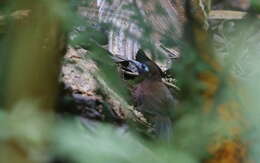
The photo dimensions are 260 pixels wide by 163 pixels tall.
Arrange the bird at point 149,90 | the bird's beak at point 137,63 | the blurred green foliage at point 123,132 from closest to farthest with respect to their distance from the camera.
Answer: the blurred green foliage at point 123,132 < the bird at point 149,90 < the bird's beak at point 137,63

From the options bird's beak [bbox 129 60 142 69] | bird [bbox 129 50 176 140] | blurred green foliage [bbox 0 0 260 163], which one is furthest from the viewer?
bird's beak [bbox 129 60 142 69]

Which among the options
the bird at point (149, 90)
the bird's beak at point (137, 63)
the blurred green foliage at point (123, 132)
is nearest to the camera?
the blurred green foliage at point (123, 132)

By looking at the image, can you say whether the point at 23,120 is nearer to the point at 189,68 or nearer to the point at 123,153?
the point at 123,153

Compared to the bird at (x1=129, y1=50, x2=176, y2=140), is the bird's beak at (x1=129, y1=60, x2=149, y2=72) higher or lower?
higher

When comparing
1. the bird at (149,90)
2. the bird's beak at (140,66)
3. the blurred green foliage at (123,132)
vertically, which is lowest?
the bird at (149,90)

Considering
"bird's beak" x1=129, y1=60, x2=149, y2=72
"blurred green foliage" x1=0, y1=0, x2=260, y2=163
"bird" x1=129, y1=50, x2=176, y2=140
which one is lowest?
"bird" x1=129, y1=50, x2=176, y2=140

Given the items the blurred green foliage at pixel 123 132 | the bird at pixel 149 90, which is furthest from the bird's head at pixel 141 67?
the blurred green foliage at pixel 123 132

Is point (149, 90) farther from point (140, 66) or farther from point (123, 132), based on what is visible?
point (123, 132)

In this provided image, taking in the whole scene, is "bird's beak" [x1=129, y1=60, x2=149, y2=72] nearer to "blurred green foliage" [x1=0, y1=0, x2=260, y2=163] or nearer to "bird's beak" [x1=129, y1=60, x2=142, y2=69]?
"bird's beak" [x1=129, y1=60, x2=142, y2=69]

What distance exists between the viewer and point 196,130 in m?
1.03

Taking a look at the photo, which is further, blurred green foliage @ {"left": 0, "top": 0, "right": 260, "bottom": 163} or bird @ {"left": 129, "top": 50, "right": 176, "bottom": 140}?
bird @ {"left": 129, "top": 50, "right": 176, "bottom": 140}

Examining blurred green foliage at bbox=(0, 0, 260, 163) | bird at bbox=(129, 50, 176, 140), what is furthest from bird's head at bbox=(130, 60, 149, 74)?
blurred green foliage at bbox=(0, 0, 260, 163)

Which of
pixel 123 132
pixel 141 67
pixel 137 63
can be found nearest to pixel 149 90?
pixel 141 67

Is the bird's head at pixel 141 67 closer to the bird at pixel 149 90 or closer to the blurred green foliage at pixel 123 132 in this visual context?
the bird at pixel 149 90
